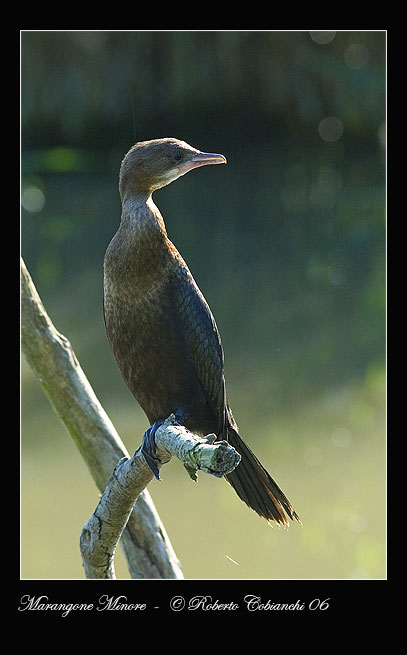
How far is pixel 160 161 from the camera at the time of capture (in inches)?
98.7

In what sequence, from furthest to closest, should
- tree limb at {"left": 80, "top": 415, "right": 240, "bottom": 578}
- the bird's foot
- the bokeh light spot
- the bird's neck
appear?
the bokeh light spot < the bird's neck < the bird's foot < tree limb at {"left": 80, "top": 415, "right": 240, "bottom": 578}

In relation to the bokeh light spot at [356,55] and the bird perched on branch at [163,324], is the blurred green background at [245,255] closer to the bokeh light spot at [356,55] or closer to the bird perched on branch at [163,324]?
the bokeh light spot at [356,55]

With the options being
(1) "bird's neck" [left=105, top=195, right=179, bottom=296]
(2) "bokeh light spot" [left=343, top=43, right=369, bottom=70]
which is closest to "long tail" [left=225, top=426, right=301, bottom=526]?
(1) "bird's neck" [left=105, top=195, right=179, bottom=296]

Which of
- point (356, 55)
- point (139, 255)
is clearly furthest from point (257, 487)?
point (356, 55)

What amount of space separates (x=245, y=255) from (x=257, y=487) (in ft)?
15.8

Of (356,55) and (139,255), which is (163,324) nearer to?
(139,255)

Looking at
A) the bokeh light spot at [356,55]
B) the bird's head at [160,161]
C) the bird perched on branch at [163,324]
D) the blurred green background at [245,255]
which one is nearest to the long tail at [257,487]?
the bird perched on branch at [163,324]

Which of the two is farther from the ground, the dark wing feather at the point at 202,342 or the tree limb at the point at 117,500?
the dark wing feather at the point at 202,342

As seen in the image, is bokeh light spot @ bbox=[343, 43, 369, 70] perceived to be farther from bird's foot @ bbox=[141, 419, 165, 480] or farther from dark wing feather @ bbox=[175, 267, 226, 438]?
bird's foot @ bbox=[141, 419, 165, 480]

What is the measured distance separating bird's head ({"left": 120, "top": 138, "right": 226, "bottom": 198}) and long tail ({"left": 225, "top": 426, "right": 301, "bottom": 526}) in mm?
726

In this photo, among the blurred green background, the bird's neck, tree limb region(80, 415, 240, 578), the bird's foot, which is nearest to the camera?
tree limb region(80, 415, 240, 578)

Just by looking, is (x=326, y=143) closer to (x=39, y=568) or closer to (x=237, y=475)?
(x=39, y=568)

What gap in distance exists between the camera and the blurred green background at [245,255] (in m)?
4.20

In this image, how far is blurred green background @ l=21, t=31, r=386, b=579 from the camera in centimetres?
420
